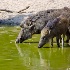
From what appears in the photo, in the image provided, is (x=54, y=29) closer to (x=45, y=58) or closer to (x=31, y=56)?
(x=31, y=56)

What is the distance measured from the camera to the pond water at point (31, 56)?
12430 mm

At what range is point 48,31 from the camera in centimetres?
1598

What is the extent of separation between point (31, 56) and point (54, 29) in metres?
2.35

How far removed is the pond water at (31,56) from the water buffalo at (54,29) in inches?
15.3

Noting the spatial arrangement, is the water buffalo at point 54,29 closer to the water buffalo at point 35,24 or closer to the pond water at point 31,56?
the pond water at point 31,56

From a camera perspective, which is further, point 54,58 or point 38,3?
point 38,3

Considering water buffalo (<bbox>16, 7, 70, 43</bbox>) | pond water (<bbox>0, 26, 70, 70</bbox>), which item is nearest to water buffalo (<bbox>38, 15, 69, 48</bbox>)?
pond water (<bbox>0, 26, 70, 70</bbox>)

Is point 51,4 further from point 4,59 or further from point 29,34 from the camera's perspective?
point 4,59

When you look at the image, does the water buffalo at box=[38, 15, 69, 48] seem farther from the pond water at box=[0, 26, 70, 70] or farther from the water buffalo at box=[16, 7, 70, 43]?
the water buffalo at box=[16, 7, 70, 43]

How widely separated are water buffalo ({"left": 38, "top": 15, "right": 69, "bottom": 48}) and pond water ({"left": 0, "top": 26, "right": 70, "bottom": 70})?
390 millimetres

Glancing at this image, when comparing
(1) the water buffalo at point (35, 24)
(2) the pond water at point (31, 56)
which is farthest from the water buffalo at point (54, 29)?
(1) the water buffalo at point (35, 24)

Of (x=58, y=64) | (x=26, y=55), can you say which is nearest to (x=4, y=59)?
(x=26, y=55)

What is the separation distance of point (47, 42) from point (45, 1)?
13.8 metres

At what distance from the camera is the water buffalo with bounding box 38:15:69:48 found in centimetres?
A: 1596
